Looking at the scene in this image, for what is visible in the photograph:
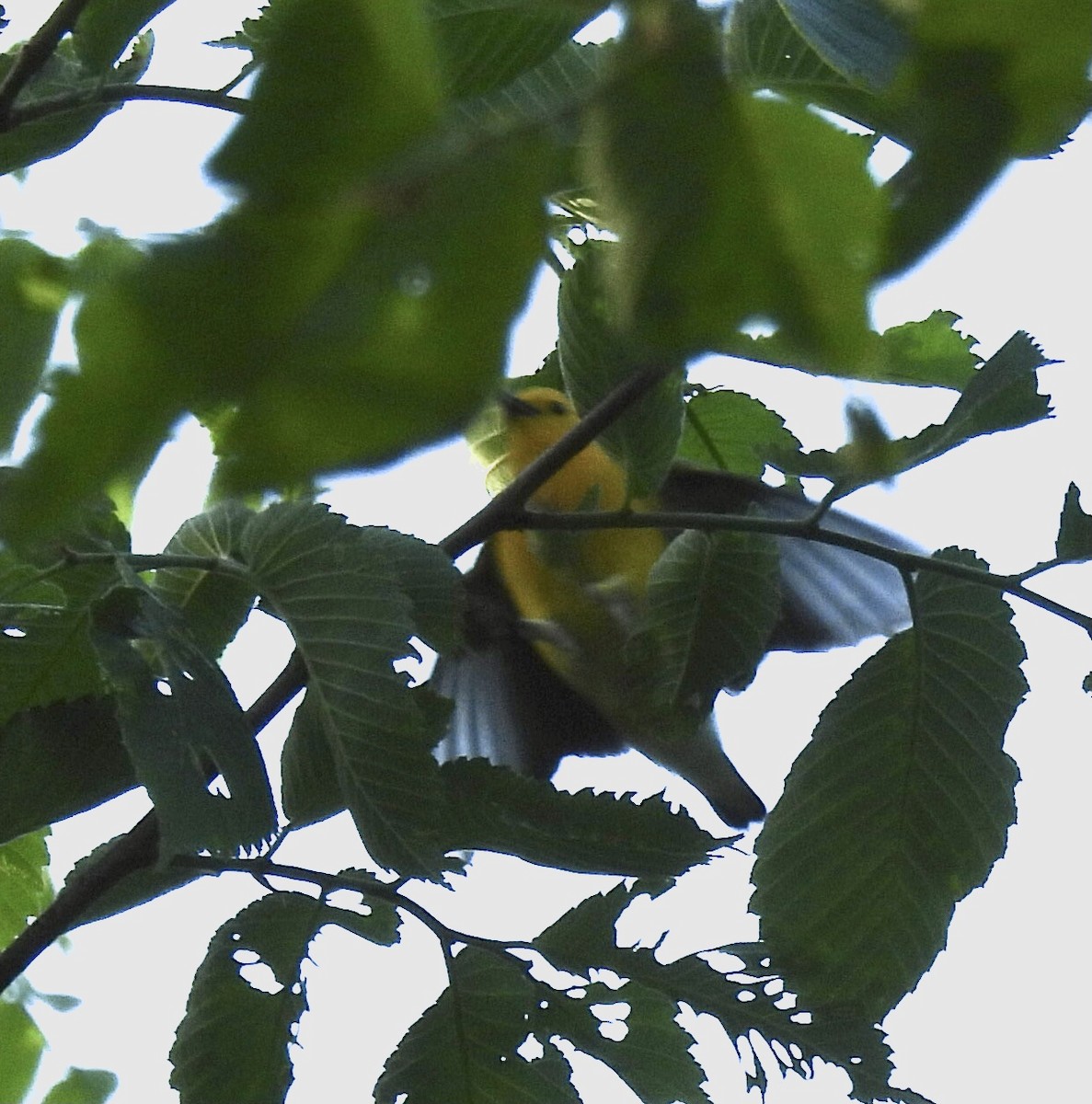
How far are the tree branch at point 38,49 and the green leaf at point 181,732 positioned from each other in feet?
0.81

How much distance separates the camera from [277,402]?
197 mm

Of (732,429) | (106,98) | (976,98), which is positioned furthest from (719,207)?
(732,429)

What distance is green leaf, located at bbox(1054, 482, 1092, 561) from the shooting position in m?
0.92

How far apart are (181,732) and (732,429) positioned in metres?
0.62

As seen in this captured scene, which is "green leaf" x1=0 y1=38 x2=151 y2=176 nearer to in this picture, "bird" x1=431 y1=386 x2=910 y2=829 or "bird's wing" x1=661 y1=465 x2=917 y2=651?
"bird" x1=431 y1=386 x2=910 y2=829

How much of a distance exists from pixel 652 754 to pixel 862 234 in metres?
2.10

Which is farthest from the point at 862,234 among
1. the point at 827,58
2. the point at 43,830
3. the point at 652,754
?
the point at 652,754

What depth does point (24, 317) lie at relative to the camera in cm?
42

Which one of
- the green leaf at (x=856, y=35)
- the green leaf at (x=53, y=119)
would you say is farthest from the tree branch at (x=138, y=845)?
the green leaf at (x=856, y=35)

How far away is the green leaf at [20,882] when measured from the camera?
119 centimetres

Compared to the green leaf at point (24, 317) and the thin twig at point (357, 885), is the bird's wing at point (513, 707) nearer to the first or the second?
the thin twig at point (357, 885)

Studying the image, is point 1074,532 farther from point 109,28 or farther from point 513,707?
point 513,707

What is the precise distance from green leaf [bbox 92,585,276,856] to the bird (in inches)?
10.1

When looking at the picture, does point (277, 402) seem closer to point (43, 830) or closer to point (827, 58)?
point (827, 58)
